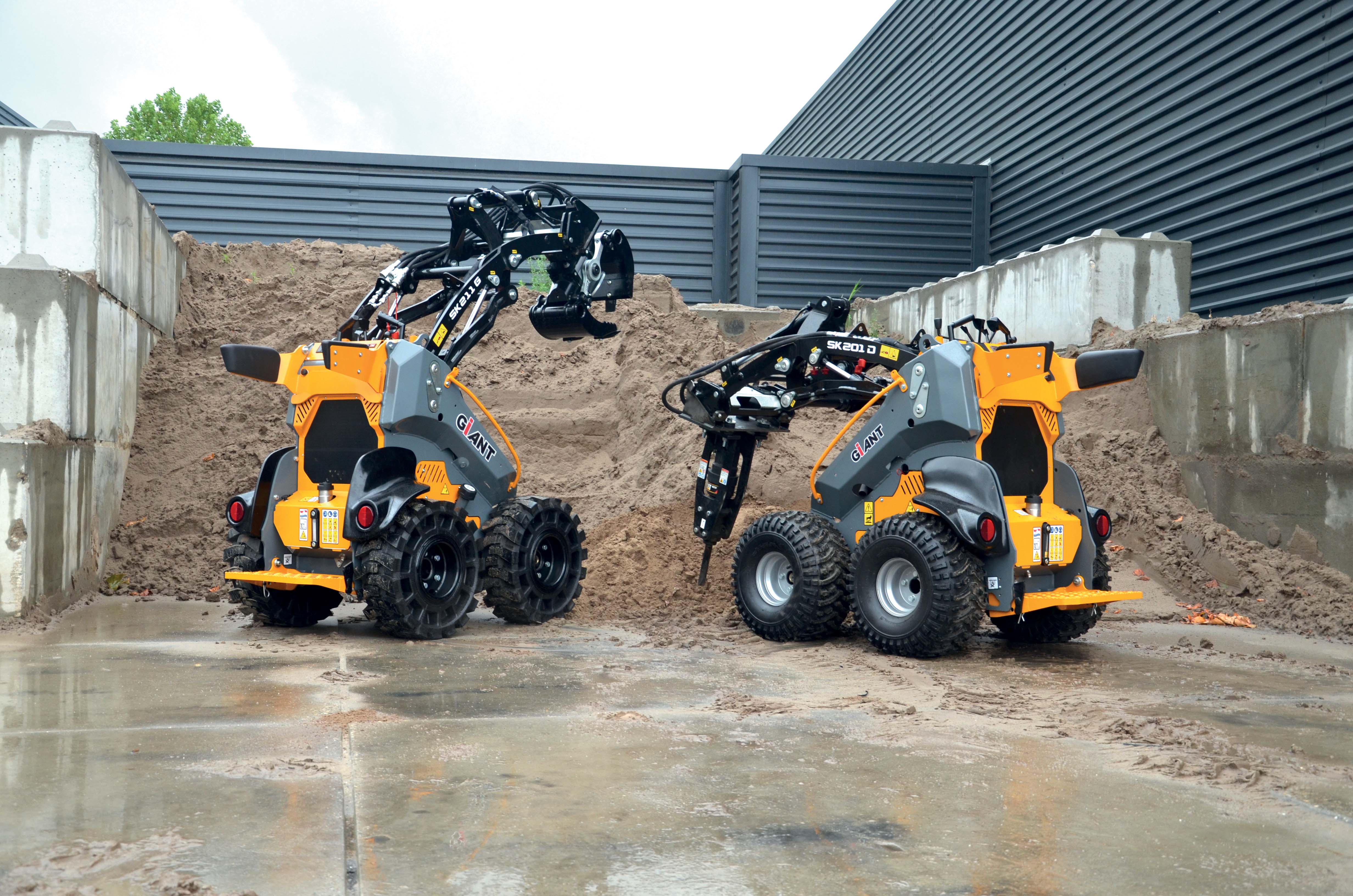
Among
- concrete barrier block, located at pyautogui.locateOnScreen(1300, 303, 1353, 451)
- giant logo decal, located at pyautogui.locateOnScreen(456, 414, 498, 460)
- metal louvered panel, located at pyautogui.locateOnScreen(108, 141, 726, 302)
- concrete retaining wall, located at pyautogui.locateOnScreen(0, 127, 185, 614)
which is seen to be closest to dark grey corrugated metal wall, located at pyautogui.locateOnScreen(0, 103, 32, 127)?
metal louvered panel, located at pyautogui.locateOnScreen(108, 141, 726, 302)

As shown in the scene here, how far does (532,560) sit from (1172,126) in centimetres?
932

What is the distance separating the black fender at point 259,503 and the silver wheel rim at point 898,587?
4.36 meters

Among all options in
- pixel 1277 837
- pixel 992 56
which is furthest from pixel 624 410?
pixel 1277 837

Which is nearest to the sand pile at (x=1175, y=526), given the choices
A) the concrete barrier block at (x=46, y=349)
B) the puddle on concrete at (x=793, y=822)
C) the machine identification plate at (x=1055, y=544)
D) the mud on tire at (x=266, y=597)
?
the machine identification plate at (x=1055, y=544)

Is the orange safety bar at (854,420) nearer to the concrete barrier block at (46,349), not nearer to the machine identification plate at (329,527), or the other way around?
the machine identification plate at (329,527)

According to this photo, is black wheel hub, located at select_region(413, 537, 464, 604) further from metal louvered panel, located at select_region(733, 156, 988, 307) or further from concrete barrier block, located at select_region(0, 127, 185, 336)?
metal louvered panel, located at select_region(733, 156, 988, 307)

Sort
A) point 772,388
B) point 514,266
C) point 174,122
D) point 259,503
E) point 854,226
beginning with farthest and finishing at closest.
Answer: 1. point 174,122
2. point 854,226
3. point 514,266
4. point 772,388
5. point 259,503

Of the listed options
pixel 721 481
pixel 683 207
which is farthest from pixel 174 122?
pixel 721 481

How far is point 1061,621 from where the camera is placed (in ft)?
25.7

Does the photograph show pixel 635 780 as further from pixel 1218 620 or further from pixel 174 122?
pixel 174 122

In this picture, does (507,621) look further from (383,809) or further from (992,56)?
(992,56)

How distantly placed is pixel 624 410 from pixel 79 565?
6.39m

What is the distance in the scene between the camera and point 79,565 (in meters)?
9.09

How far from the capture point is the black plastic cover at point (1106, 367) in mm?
7266
